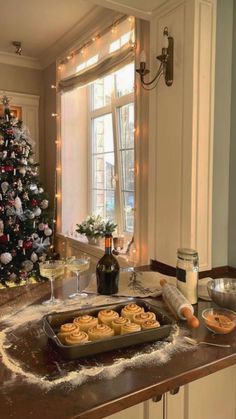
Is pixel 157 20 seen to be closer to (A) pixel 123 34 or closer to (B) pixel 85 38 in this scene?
(A) pixel 123 34

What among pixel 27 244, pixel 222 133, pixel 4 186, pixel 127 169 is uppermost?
pixel 222 133

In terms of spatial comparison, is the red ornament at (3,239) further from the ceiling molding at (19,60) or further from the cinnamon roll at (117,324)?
the cinnamon roll at (117,324)

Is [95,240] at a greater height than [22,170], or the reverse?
[22,170]

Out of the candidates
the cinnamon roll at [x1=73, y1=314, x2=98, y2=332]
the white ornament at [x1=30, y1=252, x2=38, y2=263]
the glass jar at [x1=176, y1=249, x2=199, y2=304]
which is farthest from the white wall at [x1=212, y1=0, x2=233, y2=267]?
the white ornament at [x1=30, y1=252, x2=38, y2=263]

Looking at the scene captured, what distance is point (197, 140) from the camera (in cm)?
180

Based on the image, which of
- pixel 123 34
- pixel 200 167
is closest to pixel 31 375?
pixel 200 167

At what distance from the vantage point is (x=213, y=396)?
3.98 feet

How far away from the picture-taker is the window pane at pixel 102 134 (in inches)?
130

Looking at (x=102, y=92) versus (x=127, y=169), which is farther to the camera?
(x=102, y=92)

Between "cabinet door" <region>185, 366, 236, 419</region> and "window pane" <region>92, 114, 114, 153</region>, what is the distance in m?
2.38

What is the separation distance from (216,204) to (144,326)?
3.38 ft

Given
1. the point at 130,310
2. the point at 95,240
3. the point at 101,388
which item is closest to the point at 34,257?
the point at 95,240

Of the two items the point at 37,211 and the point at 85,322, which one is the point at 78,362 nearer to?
the point at 85,322

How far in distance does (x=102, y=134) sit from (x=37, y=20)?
1173mm
